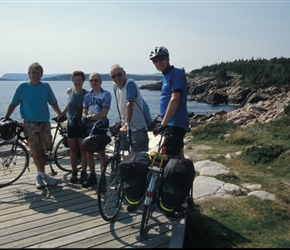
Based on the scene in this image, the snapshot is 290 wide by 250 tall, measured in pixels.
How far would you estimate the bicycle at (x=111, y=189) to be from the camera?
13.5 feet

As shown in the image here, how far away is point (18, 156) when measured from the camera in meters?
6.05

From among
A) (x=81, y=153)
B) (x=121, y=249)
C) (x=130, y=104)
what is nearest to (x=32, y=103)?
(x=81, y=153)

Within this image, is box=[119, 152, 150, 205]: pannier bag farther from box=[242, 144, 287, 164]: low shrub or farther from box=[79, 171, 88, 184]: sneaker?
box=[242, 144, 287, 164]: low shrub

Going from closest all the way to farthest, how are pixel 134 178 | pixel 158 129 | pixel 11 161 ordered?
pixel 134 178 → pixel 158 129 → pixel 11 161

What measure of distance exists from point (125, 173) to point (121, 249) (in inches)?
33.5

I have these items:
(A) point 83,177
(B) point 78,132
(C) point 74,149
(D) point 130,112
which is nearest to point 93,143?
(D) point 130,112

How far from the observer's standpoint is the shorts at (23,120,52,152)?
5441mm

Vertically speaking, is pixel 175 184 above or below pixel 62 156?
above

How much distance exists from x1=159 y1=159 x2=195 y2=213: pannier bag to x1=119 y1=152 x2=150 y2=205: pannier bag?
0.27 metres

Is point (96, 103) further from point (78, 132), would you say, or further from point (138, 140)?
point (138, 140)

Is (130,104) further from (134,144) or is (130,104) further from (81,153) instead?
(81,153)

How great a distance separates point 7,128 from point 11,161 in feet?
2.75

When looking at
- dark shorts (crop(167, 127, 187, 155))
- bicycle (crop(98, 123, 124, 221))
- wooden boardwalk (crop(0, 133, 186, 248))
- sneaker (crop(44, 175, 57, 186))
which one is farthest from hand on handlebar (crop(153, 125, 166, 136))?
sneaker (crop(44, 175, 57, 186))

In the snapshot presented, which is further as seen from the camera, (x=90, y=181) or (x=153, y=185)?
(x=90, y=181)
